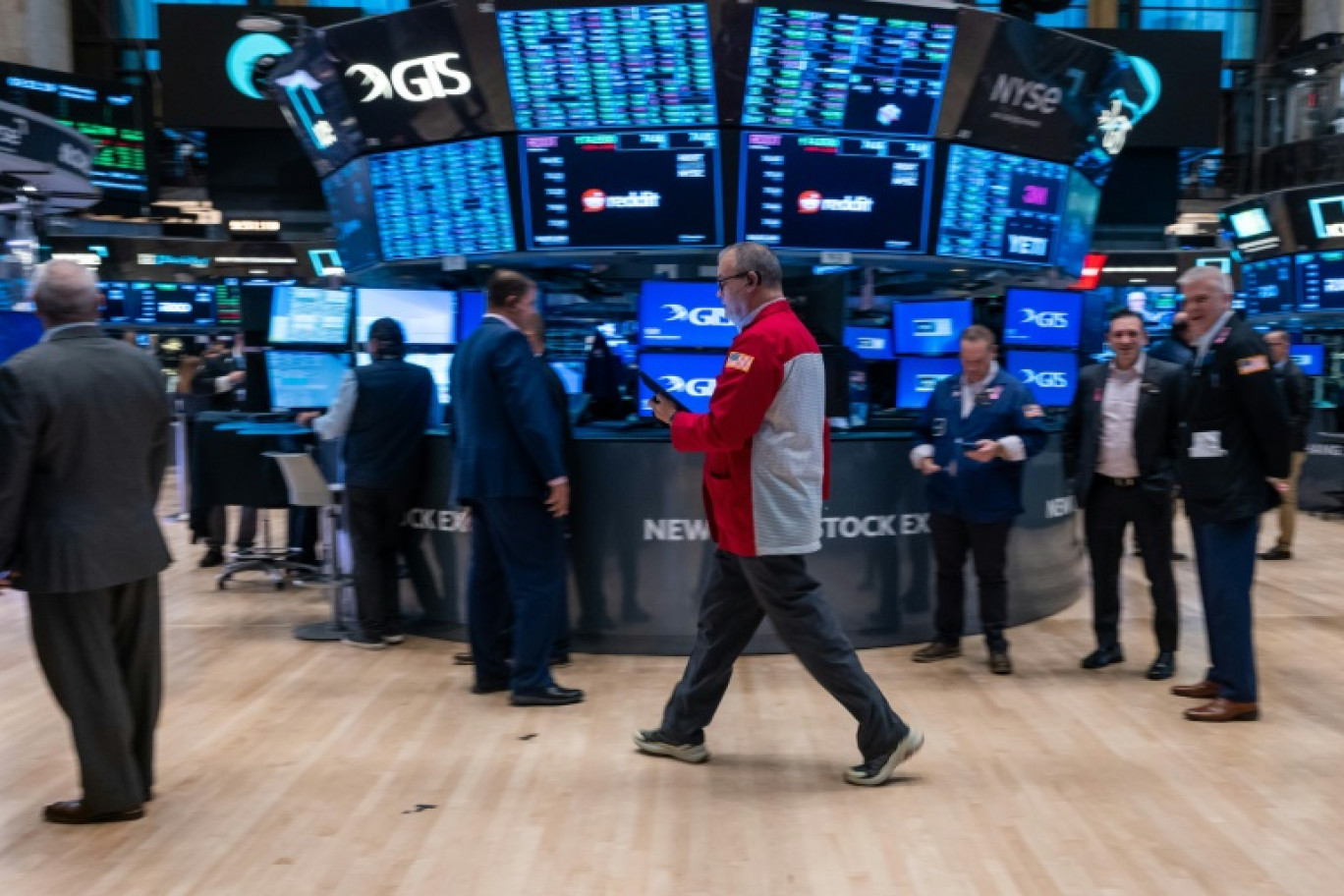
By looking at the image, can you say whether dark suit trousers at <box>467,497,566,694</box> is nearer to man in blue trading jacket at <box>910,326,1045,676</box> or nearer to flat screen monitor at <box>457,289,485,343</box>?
man in blue trading jacket at <box>910,326,1045,676</box>

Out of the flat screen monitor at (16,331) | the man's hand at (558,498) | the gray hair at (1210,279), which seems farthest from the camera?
the flat screen monitor at (16,331)

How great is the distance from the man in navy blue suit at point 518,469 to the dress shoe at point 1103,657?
7.76 ft

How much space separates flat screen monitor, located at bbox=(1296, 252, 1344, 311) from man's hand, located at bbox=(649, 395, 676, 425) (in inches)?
533

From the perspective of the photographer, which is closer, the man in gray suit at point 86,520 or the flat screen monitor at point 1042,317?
the man in gray suit at point 86,520

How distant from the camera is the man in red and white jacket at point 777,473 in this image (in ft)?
13.1

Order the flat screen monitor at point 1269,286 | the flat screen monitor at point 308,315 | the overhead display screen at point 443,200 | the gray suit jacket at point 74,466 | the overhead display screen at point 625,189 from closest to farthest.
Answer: the gray suit jacket at point 74,466 → the overhead display screen at point 625,189 → the overhead display screen at point 443,200 → the flat screen monitor at point 308,315 → the flat screen monitor at point 1269,286

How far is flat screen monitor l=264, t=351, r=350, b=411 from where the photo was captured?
7.71 metres

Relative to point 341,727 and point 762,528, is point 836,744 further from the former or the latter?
point 341,727

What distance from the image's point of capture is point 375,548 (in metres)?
6.46

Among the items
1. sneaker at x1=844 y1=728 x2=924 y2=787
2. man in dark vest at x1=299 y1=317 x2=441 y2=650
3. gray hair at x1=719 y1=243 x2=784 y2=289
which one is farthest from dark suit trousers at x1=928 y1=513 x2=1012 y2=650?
man in dark vest at x1=299 y1=317 x2=441 y2=650

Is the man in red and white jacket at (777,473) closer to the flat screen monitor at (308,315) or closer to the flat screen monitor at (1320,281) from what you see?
the flat screen monitor at (308,315)

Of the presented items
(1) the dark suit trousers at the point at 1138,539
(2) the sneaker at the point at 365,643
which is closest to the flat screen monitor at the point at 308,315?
(2) the sneaker at the point at 365,643

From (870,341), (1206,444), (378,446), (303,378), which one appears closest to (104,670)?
(378,446)

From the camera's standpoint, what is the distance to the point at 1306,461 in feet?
41.3
